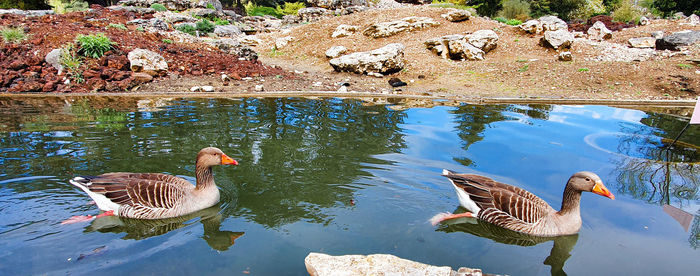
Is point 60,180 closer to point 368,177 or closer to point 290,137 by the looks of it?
point 290,137

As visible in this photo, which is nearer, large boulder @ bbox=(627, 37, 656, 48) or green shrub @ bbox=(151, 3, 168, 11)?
large boulder @ bbox=(627, 37, 656, 48)

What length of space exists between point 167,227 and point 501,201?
4.08 meters

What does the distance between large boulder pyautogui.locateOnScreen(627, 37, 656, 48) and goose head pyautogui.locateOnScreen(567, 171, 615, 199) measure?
64.6 ft

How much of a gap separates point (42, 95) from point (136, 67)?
286 centimetres

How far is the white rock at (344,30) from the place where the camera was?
21.0 m

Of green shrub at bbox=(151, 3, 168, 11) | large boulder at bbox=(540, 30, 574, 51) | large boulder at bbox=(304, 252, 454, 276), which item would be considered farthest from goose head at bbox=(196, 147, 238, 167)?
green shrub at bbox=(151, 3, 168, 11)

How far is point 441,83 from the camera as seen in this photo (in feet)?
47.7

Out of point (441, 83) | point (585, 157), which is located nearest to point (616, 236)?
point (585, 157)

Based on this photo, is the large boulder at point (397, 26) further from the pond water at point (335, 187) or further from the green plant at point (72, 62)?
the green plant at point (72, 62)

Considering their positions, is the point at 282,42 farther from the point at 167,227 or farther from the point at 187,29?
the point at 167,227

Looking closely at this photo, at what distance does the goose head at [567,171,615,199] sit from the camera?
4355mm

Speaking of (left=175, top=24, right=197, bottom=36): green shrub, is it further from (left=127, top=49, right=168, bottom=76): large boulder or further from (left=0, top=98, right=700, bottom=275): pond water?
(left=0, top=98, right=700, bottom=275): pond water

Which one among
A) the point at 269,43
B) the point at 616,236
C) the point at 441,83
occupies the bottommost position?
the point at 616,236

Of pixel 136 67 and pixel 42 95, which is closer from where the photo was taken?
pixel 42 95
